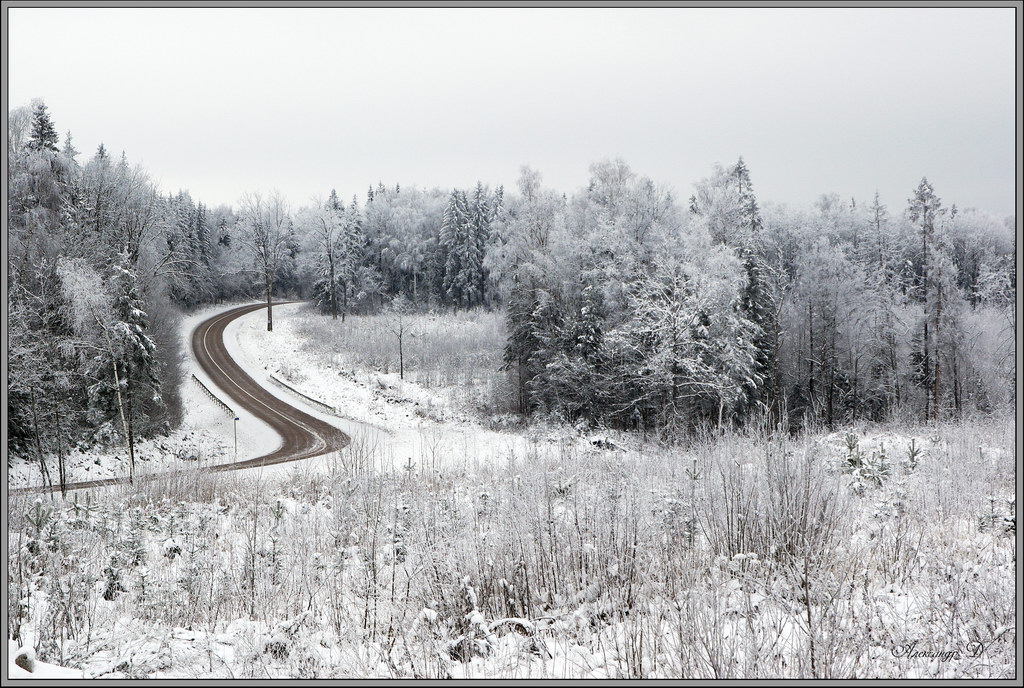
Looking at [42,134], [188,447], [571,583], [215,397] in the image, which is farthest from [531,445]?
[42,134]

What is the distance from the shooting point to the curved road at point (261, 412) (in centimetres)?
2381

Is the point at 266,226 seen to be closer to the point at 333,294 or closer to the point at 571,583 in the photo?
the point at 333,294

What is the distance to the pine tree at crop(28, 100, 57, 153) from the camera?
83.0ft

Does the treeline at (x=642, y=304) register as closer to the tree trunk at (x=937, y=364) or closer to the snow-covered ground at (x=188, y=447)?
the tree trunk at (x=937, y=364)

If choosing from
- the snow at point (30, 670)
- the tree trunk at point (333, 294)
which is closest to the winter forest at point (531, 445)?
the snow at point (30, 670)

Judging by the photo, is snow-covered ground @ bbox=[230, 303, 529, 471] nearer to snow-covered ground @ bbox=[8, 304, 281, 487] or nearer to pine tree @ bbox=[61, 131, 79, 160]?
snow-covered ground @ bbox=[8, 304, 281, 487]

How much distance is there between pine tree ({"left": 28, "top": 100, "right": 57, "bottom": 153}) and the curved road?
625 inches

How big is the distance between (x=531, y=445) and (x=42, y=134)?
27.8 meters

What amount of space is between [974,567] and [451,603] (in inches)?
181

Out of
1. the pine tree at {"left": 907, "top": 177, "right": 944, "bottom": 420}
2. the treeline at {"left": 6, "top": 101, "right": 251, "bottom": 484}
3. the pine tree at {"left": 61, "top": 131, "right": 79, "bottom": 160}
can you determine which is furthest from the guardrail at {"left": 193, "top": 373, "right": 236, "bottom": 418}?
the pine tree at {"left": 907, "top": 177, "right": 944, "bottom": 420}

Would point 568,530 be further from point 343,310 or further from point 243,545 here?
point 343,310

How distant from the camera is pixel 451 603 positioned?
198 inches

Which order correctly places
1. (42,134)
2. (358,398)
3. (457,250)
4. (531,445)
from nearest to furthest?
(531,445)
(42,134)
(358,398)
(457,250)

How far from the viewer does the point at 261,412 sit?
107 feet
